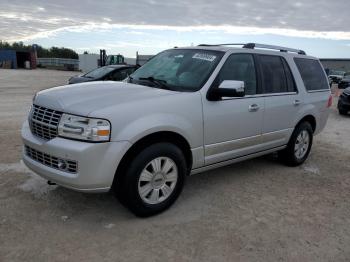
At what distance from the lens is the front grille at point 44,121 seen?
3641 mm

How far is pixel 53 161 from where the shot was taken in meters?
3.62

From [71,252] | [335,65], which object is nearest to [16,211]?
[71,252]

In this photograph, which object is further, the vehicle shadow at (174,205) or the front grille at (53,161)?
the vehicle shadow at (174,205)

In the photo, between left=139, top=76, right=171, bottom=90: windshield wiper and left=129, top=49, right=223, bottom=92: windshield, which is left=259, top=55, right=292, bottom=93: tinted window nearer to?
left=129, top=49, right=223, bottom=92: windshield

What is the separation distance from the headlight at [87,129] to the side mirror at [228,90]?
1.41 metres

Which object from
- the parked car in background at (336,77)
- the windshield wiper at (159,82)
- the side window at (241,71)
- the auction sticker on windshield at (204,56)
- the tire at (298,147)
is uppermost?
the auction sticker on windshield at (204,56)

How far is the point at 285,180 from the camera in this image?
5445 millimetres

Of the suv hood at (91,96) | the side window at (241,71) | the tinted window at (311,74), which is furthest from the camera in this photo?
the tinted window at (311,74)

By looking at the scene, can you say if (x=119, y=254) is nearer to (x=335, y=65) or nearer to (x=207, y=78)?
(x=207, y=78)

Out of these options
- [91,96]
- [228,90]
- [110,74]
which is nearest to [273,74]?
[228,90]

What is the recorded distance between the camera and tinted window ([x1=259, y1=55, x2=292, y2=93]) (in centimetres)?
522

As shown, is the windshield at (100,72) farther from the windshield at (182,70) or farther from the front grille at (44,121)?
the front grille at (44,121)

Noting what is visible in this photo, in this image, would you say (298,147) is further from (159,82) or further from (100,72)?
(100,72)

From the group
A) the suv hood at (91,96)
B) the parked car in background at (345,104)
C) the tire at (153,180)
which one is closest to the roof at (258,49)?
the suv hood at (91,96)
